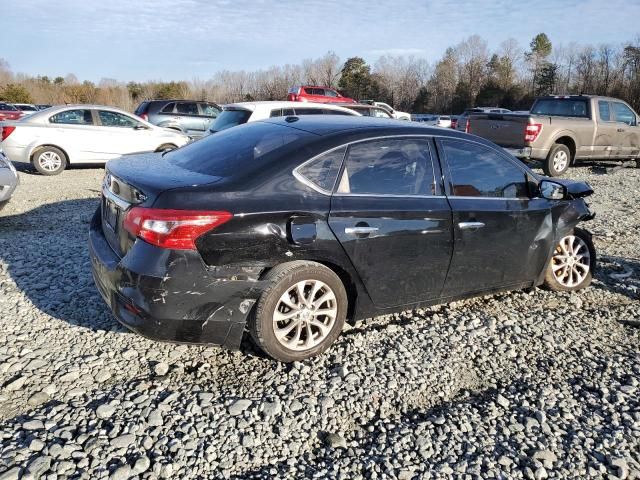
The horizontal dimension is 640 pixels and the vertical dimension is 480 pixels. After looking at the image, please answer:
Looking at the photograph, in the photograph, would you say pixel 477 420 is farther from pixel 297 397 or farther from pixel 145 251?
pixel 145 251

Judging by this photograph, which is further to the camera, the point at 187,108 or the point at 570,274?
the point at 187,108

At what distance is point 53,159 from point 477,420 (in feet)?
36.1

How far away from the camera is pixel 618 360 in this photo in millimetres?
3736

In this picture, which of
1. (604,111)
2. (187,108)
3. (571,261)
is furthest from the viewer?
(187,108)

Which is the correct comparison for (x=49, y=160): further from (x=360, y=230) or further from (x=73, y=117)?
(x=360, y=230)

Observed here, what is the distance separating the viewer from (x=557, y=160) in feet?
41.1

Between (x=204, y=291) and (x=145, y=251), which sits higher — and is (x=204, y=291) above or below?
below

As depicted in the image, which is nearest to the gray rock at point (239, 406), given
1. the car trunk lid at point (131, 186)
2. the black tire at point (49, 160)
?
the car trunk lid at point (131, 186)

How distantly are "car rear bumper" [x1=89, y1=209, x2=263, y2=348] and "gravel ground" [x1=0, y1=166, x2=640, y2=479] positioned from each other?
348mm

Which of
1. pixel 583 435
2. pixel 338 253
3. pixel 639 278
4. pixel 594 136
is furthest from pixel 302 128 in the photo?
pixel 594 136

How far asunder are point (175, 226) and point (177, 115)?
46.3 feet

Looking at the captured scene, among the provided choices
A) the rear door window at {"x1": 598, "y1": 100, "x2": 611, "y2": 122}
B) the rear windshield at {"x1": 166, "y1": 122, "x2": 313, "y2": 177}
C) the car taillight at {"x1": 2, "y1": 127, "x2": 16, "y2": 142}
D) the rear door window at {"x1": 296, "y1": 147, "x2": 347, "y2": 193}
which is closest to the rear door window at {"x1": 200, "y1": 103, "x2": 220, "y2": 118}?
the car taillight at {"x1": 2, "y1": 127, "x2": 16, "y2": 142}

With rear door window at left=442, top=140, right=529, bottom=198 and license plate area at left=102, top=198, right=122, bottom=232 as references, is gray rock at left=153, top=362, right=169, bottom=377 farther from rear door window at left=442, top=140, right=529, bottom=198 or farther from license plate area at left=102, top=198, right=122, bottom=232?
rear door window at left=442, top=140, right=529, bottom=198

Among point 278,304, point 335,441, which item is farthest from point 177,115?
point 335,441
